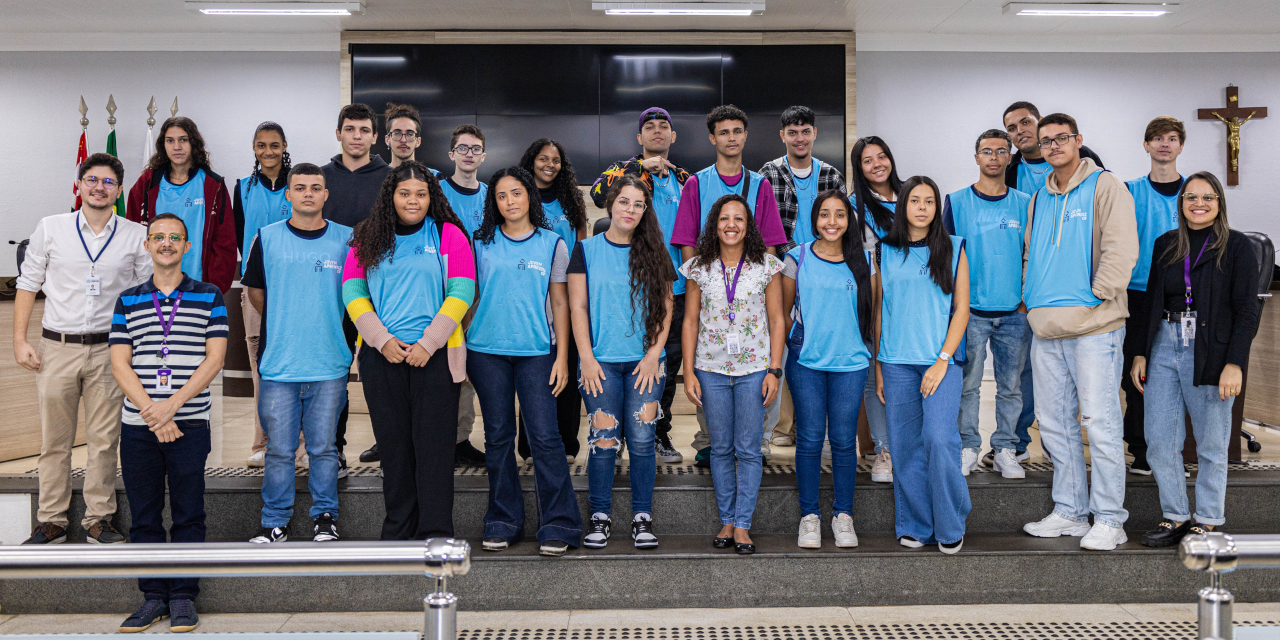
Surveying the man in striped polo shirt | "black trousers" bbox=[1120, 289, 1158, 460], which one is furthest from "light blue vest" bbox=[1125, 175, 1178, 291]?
the man in striped polo shirt

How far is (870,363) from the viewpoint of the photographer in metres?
3.55

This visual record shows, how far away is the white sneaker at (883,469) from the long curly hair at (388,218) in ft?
6.91

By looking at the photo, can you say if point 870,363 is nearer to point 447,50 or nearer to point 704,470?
point 704,470

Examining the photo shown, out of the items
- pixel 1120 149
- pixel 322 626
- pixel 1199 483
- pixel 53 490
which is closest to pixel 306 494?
pixel 322 626

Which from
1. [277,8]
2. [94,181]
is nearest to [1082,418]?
[94,181]

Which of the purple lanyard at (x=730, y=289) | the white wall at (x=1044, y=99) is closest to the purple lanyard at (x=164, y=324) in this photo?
the purple lanyard at (x=730, y=289)

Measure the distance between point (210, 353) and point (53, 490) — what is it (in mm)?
1086

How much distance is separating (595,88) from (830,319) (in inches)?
202

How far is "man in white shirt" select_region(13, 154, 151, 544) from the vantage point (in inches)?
131

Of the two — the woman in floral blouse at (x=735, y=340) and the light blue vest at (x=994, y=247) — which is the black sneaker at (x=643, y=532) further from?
the light blue vest at (x=994, y=247)

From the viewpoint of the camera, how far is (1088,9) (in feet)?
22.7

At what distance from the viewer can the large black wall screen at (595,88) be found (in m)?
7.67

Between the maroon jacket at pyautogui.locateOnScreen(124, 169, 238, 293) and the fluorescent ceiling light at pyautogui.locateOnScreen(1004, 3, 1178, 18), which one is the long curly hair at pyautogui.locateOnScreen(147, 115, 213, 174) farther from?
the fluorescent ceiling light at pyautogui.locateOnScreen(1004, 3, 1178, 18)

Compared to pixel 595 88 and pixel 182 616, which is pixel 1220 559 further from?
pixel 595 88
